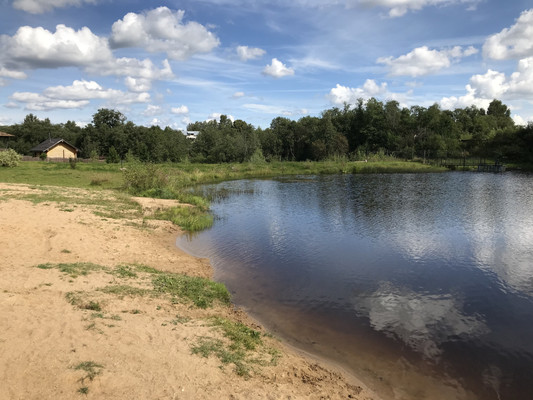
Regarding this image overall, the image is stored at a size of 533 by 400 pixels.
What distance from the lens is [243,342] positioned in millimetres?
8602

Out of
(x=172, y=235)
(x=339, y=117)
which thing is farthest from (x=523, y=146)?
(x=172, y=235)

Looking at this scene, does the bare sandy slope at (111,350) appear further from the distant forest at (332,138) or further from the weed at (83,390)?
the distant forest at (332,138)

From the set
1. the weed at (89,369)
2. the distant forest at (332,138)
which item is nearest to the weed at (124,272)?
the weed at (89,369)

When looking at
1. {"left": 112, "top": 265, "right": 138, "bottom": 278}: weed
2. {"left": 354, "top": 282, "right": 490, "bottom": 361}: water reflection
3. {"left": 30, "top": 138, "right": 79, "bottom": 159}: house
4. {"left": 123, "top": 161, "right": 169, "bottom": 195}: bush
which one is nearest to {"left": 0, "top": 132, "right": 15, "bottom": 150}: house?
{"left": 30, "top": 138, "right": 79, "bottom": 159}: house

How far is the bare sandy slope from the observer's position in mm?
6125

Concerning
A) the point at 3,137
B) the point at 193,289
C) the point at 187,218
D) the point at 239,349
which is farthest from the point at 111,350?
the point at 3,137

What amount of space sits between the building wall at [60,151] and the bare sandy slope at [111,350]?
71.3 m

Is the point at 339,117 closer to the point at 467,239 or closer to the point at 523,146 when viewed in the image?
the point at 523,146

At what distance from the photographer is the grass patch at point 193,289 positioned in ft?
36.5

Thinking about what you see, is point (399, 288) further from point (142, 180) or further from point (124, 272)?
point (142, 180)

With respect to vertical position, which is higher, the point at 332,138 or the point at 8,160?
the point at 332,138

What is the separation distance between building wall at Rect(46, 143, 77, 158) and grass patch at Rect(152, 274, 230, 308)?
7407 centimetres

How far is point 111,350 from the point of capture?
7.12m

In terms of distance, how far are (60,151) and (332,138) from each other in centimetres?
5879
